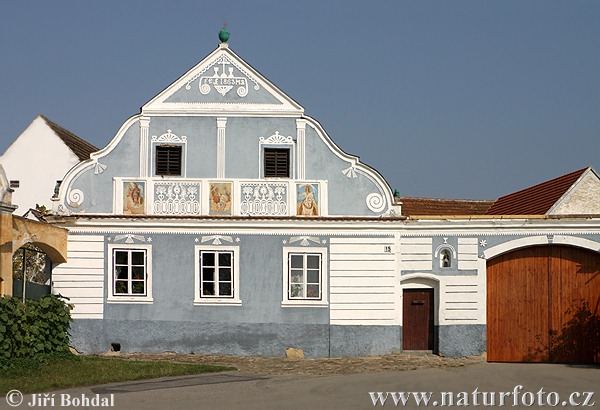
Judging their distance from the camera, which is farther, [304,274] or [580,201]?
[580,201]

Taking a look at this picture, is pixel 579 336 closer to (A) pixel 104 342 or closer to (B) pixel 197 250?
(B) pixel 197 250

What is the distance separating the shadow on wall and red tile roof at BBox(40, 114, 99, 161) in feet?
64.4

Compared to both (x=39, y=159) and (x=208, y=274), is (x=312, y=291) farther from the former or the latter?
(x=39, y=159)

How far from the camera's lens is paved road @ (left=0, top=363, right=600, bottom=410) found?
16297 mm

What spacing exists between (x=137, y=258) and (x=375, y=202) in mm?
6689

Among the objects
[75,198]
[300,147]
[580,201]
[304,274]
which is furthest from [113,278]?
[580,201]

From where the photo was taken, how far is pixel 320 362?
902 inches

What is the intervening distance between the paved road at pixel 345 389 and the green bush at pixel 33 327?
102 inches

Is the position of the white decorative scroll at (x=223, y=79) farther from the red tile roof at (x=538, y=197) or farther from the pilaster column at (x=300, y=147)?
the red tile roof at (x=538, y=197)

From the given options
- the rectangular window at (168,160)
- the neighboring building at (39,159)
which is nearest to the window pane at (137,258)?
the rectangular window at (168,160)

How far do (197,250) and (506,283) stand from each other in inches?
332

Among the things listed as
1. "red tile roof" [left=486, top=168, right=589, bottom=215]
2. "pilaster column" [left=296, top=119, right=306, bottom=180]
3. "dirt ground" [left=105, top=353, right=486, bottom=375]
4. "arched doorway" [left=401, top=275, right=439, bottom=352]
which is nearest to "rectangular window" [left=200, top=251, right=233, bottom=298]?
"dirt ground" [left=105, top=353, right=486, bottom=375]

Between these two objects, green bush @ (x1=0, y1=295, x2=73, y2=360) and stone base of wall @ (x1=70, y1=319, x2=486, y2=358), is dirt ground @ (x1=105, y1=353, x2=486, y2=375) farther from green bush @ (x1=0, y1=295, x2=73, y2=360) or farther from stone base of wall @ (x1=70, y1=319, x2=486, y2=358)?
green bush @ (x1=0, y1=295, x2=73, y2=360)

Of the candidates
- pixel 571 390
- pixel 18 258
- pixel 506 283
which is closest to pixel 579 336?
pixel 506 283
